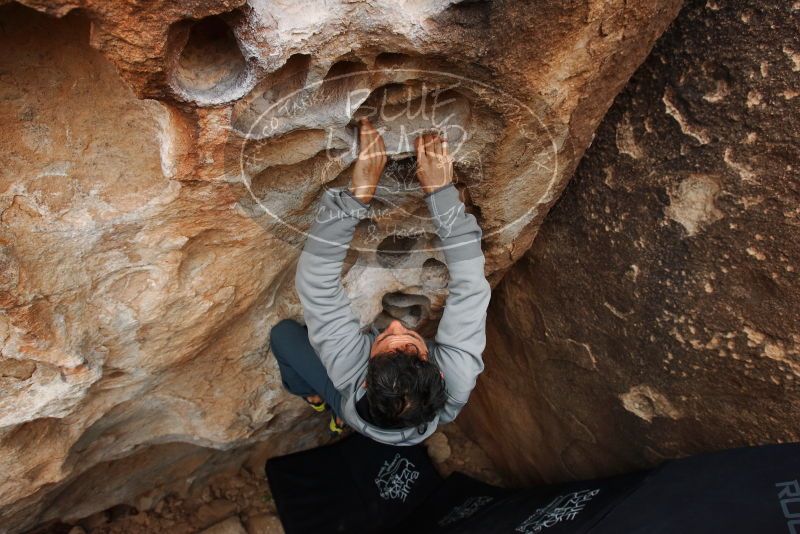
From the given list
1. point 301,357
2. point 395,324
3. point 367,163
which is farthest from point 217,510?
point 367,163

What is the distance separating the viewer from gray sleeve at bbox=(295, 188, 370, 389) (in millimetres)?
1017

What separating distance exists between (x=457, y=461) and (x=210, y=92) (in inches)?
70.6

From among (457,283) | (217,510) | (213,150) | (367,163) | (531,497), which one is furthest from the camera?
(217,510)

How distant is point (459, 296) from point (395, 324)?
0.15 metres

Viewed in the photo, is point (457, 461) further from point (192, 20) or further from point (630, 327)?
point (192, 20)

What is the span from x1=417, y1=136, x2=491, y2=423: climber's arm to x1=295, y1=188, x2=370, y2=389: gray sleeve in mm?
135

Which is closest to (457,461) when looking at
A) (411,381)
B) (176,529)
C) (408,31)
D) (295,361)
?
(176,529)

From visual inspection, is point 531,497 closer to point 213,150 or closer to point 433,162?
point 433,162

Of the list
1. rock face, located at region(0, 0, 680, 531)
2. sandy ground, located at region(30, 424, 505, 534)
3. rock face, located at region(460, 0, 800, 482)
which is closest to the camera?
rock face, located at region(0, 0, 680, 531)

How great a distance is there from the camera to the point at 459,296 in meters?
1.09

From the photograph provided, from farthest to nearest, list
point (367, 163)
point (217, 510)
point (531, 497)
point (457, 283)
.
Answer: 1. point (217, 510)
2. point (531, 497)
3. point (457, 283)
4. point (367, 163)

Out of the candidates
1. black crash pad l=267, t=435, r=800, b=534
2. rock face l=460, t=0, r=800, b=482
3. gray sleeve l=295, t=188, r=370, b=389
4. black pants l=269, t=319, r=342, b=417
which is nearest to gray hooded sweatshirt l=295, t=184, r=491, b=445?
Answer: gray sleeve l=295, t=188, r=370, b=389

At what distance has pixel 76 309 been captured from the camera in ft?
3.23

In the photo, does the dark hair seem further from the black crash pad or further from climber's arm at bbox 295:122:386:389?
the black crash pad
